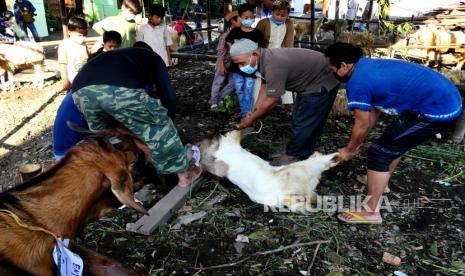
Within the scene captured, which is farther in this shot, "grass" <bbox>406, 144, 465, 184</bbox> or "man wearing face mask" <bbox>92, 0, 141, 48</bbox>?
"man wearing face mask" <bbox>92, 0, 141, 48</bbox>

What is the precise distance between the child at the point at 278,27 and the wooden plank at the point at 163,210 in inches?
125

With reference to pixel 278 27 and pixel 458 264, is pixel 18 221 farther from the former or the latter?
pixel 278 27

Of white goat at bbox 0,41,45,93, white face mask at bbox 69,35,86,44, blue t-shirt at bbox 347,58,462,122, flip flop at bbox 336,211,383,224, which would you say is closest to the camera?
blue t-shirt at bbox 347,58,462,122

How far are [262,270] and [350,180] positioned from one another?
193cm

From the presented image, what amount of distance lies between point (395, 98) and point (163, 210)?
2432 millimetres

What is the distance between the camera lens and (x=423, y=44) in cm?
1030

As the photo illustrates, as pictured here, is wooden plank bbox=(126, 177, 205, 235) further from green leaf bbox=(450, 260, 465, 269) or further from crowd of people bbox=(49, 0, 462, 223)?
green leaf bbox=(450, 260, 465, 269)

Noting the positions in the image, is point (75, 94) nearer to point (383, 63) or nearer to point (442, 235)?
point (383, 63)

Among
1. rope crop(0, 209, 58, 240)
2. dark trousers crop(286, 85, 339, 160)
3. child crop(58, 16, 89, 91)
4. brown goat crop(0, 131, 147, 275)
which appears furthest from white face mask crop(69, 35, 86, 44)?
rope crop(0, 209, 58, 240)

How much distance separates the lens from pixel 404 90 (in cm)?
311

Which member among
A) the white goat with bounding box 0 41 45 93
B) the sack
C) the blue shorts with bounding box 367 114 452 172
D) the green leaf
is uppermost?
the sack

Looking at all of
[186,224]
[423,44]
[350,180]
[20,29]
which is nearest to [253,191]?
[186,224]

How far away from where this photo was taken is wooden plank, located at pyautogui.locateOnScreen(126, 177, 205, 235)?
3.38 m

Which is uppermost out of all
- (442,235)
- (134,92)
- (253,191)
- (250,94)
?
(134,92)
